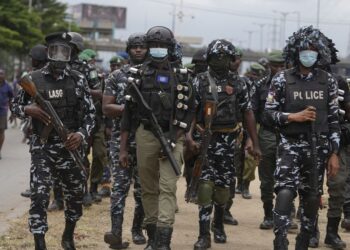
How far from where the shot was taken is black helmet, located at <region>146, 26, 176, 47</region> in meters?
6.15

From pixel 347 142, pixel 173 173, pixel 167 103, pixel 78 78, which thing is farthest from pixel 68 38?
pixel 347 142

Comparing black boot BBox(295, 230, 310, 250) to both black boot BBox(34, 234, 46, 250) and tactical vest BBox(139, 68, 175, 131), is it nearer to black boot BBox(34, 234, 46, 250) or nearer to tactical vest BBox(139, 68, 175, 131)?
tactical vest BBox(139, 68, 175, 131)

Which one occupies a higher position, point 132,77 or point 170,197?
point 132,77

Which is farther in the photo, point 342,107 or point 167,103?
point 342,107

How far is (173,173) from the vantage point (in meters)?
6.02

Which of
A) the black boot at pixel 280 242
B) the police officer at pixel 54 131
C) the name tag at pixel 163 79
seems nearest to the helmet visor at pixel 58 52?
the police officer at pixel 54 131

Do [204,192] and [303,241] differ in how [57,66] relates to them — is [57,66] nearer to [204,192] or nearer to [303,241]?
[204,192]

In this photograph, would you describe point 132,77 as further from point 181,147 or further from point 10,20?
point 10,20

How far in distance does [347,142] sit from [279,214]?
166 centimetres

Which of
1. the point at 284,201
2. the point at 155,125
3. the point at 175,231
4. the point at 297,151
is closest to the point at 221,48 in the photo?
the point at 155,125

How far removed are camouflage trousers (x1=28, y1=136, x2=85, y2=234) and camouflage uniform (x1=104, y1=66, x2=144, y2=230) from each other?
59 cm

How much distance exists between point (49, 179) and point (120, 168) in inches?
Answer: 40.1

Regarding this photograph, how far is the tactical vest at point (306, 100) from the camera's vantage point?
601 centimetres

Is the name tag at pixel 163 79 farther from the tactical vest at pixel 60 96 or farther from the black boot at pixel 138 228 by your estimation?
the black boot at pixel 138 228
